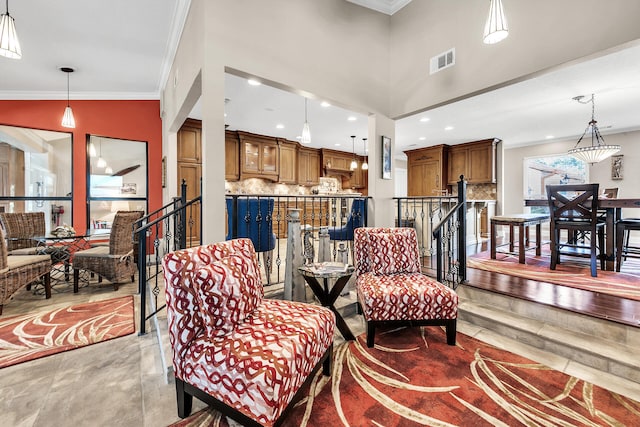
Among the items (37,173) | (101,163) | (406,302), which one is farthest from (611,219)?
(37,173)

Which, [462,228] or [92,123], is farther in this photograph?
[92,123]

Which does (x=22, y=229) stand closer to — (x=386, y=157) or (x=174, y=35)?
(x=174, y=35)

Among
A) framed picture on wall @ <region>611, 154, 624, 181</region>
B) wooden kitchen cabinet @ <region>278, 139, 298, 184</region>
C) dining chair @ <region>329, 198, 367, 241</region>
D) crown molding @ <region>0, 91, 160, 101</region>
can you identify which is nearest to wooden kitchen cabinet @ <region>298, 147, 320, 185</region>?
wooden kitchen cabinet @ <region>278, 139, 298, 184</region>

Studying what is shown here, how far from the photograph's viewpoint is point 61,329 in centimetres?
261

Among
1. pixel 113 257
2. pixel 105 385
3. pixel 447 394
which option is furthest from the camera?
pixel 113 257

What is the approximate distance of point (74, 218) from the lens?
15.5ft

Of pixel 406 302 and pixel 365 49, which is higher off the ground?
pixel 365 49

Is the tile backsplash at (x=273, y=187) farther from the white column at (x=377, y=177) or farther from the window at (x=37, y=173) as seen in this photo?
the white column at (x=377, y=177)

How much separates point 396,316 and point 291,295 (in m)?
1.01

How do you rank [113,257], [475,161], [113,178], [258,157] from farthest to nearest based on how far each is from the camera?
[475,161] < [258,157] < [113,178] < [113,257]

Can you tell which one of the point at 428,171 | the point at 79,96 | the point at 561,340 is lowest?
the point at 561,340

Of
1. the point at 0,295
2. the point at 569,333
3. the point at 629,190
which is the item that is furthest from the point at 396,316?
the point at 629,190

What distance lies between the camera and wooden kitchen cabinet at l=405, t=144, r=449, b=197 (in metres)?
7.80

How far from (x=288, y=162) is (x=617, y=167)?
25.7 feet
